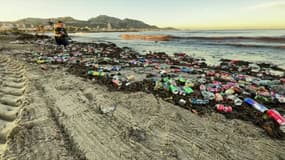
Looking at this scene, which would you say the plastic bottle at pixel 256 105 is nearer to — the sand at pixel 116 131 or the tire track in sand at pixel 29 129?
the sand at pixel 116 131

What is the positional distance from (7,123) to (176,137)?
109 inches

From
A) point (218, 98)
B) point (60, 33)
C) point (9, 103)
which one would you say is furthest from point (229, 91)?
point (60, 33)

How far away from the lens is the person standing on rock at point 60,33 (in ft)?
50.0

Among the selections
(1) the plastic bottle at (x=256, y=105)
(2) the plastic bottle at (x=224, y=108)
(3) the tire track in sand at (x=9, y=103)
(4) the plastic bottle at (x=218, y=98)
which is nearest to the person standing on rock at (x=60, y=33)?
(3) the tire track in sand at (x=9, y=103)

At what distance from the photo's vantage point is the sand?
257 centimetres

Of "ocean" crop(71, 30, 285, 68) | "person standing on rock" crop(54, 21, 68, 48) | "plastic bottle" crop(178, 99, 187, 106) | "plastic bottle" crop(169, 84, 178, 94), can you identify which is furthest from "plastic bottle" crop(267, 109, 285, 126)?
"person standing on rock" crop(54, 21, 68, 48)

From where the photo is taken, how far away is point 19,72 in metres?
6.80

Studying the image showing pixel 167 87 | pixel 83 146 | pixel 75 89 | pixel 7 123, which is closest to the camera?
pixel 83 146

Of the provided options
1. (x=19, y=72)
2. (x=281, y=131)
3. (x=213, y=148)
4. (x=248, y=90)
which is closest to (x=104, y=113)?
(x=213, y=148)

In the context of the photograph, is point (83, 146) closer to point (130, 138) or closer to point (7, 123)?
point (130, 138)

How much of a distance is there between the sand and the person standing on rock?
39.6 ft

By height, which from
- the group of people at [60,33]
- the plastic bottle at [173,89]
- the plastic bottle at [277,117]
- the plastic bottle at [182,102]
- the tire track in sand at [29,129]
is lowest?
the plastic bottle at [277,117]

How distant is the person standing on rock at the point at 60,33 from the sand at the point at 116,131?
12082 millimetres

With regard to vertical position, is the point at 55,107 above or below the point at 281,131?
above
